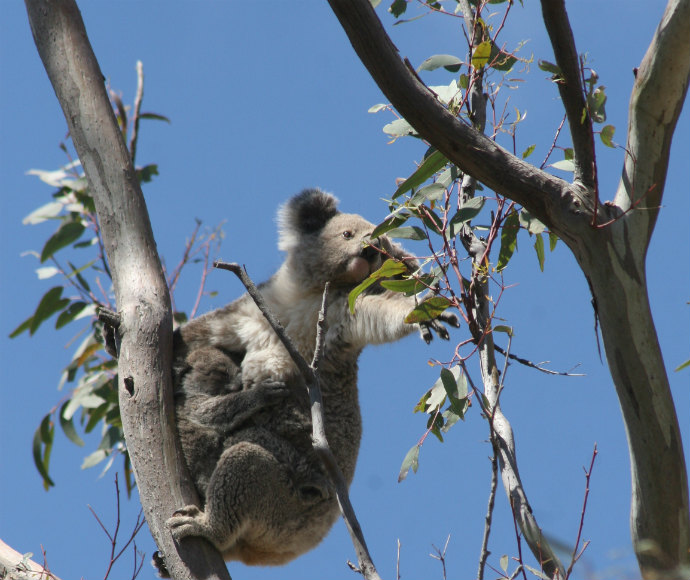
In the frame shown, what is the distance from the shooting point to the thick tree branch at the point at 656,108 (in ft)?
6.91

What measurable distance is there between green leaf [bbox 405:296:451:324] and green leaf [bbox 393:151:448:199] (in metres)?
0.36

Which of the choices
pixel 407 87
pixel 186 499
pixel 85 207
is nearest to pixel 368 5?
pixel 407 87

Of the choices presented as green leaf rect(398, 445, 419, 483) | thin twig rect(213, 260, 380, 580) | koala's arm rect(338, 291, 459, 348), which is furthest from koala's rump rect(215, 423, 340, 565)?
thin twig rect(213, 260, 380, 580)

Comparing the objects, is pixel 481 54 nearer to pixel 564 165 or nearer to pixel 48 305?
pixel 564 165

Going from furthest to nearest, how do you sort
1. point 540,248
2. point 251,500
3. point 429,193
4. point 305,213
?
point 305,213 < point 251,500 < point 540,248 < point 429,193

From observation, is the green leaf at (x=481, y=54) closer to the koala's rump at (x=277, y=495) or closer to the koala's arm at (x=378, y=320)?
the koala's arm at (x=378, y=320)

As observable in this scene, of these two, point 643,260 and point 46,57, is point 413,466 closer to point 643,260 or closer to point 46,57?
point 643,260

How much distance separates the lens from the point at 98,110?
3287 millimetres

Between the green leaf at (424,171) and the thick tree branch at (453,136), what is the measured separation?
359mm

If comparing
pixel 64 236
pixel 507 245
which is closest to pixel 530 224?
pixel 507 245

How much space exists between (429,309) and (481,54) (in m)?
0.82

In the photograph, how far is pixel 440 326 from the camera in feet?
10.2

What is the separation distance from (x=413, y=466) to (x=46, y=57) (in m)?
2.23

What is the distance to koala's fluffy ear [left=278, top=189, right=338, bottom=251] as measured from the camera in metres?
4.51
